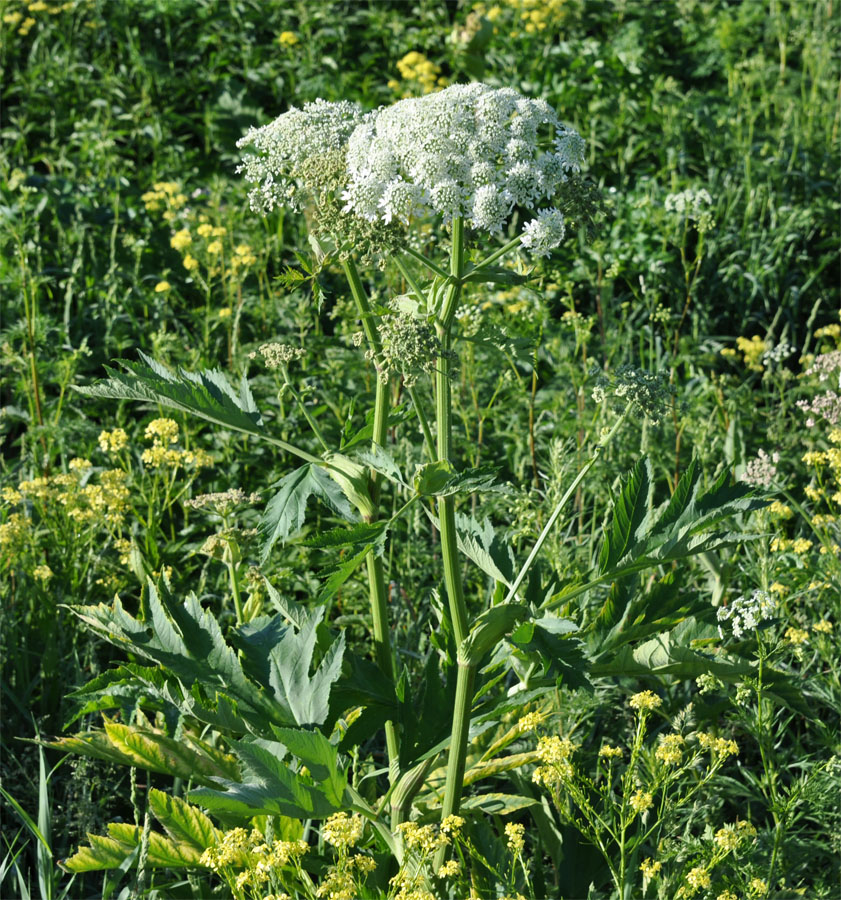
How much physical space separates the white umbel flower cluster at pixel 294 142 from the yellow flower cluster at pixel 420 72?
403cm

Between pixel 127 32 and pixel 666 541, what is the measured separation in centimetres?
639

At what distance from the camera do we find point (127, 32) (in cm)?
724

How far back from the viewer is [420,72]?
6.43m

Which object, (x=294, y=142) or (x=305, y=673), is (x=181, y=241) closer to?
(x=294, y=142)

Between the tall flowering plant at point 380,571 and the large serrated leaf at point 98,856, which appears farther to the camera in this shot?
the large serrated leaf at point 98,856

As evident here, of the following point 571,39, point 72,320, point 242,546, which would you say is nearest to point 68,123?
point 72,320

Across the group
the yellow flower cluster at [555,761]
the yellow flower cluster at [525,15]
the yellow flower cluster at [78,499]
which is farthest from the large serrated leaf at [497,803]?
the yellow flower cluster at [525,15]

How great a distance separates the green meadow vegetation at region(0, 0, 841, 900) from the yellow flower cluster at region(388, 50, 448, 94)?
0.11 ft

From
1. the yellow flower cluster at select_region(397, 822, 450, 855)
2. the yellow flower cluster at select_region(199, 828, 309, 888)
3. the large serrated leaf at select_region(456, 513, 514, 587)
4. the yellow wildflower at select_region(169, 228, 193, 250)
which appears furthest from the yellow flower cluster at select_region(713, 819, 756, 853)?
the yellow wildflower at select_region(169, 228, 193, 250)

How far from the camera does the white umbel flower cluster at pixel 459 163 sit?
6.92 ft

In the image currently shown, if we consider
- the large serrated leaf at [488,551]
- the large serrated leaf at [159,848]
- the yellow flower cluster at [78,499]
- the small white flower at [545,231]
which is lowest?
the large serrated leaf at [159,848]

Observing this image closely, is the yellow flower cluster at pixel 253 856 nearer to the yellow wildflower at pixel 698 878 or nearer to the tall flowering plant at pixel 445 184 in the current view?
the tall flowering plant at pixel 445 184

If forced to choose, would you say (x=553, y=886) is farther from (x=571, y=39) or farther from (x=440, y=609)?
(x=571, y=39)

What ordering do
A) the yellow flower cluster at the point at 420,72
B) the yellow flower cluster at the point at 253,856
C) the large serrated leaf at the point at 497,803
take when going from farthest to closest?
the yellow flower cluster at the point at 420,72, the large serrated leaf at the point at 497,803, the yellow flower cluster at the point at 253,856
